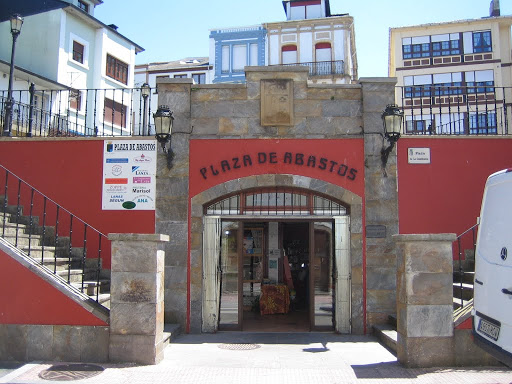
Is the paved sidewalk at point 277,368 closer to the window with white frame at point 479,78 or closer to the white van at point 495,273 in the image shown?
the white van at point 495,273

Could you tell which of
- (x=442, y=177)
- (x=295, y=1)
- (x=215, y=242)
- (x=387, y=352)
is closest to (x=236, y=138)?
(x=215, y=242)

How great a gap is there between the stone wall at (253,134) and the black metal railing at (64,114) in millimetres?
886

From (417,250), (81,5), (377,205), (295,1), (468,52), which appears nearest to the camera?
(417,250)

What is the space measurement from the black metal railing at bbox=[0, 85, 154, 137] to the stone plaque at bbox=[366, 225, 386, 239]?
14.2ft

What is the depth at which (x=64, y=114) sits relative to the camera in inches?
819

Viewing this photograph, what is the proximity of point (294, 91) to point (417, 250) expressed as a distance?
13.1ft

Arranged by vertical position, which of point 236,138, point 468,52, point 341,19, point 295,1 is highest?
point 295,1

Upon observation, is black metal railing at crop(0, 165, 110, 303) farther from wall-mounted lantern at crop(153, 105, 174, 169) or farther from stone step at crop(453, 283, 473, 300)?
stone step at crop(453, 283, 473, 300)

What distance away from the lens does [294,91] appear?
353 inches

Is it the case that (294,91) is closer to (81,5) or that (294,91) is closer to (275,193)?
(275,193)

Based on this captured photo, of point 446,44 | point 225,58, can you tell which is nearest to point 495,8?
point 446,44

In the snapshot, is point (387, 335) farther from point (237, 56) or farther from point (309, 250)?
point (237, 56)

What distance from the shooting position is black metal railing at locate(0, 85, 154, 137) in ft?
32.5

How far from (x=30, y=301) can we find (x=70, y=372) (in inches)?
51.4
